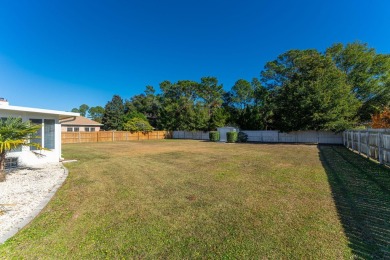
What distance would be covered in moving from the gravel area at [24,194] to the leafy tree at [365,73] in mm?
24874

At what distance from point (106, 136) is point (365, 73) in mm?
31256

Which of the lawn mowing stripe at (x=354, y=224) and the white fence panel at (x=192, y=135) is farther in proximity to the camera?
the white fence panel at (x=192, y=135)

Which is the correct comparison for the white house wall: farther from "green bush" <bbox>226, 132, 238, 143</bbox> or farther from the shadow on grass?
"green bush" <bbox>226, 132, 238, 143</bbox>

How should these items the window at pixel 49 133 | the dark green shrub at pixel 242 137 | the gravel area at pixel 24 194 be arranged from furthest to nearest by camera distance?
1. the dark green shrub at pixel 242 137
2. the window at pixel 49 133
3. the gravel area at pixel 24 194

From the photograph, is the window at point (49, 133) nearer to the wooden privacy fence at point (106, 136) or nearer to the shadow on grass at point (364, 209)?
the shadow on grass at point (364, 209)

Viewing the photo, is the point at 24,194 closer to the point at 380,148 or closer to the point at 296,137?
the point at 380,148

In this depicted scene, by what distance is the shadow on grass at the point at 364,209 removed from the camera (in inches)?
89.2

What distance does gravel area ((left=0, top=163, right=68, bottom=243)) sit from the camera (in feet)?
9.80

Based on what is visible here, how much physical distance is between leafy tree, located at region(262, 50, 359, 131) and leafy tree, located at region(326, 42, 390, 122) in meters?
2.14

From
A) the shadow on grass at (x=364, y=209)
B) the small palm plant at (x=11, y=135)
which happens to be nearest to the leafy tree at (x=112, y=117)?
the small palm plant at (x=11, y=135)

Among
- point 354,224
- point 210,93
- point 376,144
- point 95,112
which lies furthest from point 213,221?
point 95,112

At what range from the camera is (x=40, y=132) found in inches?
308

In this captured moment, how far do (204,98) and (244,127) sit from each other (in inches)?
413

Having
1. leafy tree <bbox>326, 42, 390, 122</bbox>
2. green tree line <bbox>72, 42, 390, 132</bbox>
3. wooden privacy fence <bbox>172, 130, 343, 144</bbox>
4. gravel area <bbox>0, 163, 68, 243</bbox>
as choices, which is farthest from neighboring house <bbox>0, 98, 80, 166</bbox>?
leafy tree <bbox>326, 42, 390, 122</bbox>
